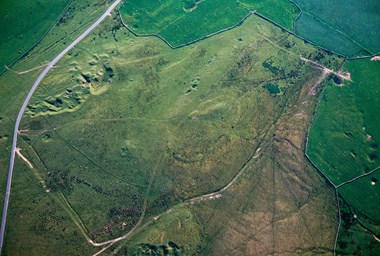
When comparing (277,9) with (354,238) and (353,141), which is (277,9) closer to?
(353,141)

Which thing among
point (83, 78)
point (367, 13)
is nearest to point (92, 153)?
point (83, 78)

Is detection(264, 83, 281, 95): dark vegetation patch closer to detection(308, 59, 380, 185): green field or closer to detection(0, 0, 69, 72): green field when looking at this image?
detection(308, 59, 380, 185): green field

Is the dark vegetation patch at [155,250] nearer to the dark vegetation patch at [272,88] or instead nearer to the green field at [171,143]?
the green field at [171,143]

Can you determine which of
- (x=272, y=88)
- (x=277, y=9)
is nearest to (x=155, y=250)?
(x=272, y=88)

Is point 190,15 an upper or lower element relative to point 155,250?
upper

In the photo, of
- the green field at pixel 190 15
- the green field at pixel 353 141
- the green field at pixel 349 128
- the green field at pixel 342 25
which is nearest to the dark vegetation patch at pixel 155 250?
the green field at pixel 353 141
